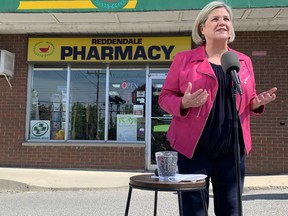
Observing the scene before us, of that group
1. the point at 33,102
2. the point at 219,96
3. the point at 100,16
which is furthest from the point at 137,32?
the point at 219,96

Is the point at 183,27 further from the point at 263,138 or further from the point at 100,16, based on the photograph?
the point at 263,138

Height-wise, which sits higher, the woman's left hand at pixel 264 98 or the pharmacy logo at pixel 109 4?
the pharmacy logo at pixel 109 4

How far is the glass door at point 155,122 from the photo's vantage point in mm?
9438

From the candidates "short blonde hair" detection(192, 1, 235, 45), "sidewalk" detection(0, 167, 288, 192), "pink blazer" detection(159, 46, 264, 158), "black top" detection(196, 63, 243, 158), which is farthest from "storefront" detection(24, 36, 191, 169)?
"black top" detection(196, 63, 243, 158)

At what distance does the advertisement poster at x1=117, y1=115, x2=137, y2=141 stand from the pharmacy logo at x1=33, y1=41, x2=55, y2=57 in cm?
254

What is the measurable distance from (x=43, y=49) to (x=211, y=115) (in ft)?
26.5

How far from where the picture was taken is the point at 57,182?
25.7 feet

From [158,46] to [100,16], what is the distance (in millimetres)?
1816

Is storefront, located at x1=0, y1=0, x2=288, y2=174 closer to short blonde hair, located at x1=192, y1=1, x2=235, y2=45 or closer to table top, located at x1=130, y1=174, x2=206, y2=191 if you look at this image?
short blonde hair, located at x1=192, y1=1, x2=235, y2=45

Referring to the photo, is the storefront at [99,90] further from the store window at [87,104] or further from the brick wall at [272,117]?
the brick wall at [272,117]

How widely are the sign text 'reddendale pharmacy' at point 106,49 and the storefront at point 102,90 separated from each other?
25mm

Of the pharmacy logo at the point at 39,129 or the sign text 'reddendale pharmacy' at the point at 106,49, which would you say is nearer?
the sign text 'reddendale pharmacy' at the point at 106,49

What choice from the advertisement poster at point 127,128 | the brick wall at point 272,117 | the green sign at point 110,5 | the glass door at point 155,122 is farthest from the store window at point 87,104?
the brick wall at point 272,117

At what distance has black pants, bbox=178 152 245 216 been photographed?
7.85 feet
